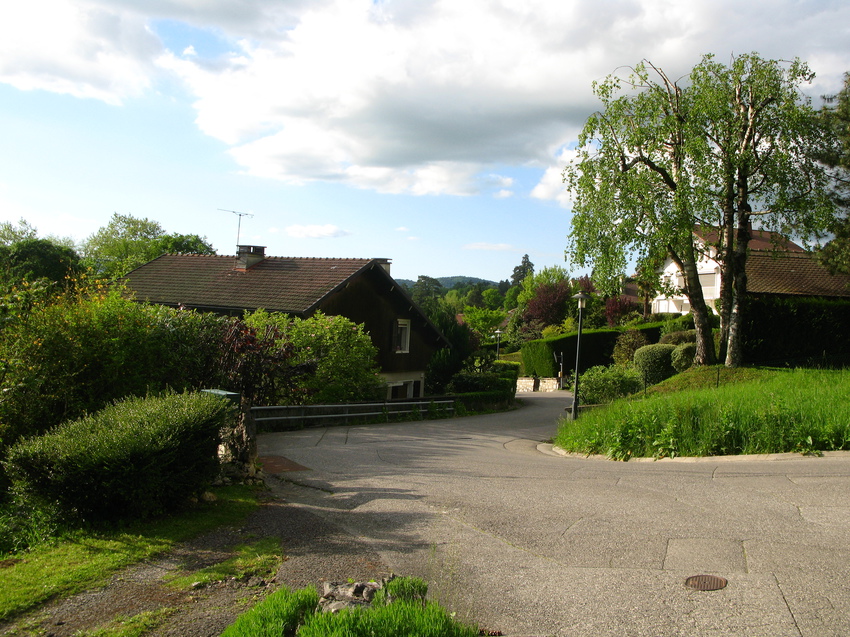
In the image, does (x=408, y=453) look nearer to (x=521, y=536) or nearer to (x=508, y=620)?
(x=521, y=536)

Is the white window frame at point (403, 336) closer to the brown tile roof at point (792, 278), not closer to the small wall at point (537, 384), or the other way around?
the small wall at point (537, 384)

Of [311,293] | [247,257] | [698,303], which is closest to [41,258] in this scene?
[247,257]

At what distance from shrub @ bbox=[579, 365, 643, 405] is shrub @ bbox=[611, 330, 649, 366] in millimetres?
11162

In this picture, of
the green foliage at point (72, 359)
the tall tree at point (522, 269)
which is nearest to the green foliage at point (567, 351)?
the green foliage at point (72, 359)

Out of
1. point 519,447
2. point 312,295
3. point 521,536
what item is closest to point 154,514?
point 521,536

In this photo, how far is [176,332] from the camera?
14.6 metres

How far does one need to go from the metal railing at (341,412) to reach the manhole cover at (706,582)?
29.6 ft

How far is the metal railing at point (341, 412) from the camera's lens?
16.1 m

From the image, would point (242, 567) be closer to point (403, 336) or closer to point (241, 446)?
point (241, 446)

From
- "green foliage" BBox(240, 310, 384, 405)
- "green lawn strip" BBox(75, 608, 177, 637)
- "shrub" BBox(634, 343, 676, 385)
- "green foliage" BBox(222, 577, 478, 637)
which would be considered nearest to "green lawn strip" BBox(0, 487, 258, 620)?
"green lawn strip" BBox(75, 608, 177, 637)

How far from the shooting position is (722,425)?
11789 millimetres

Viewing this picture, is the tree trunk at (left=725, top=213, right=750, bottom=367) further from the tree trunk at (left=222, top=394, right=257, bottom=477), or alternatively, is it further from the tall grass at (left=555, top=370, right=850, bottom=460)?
the tree trunk at (left=222, top=394, right=257, bottom=477)

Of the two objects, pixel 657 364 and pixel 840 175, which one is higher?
pixel 840 175

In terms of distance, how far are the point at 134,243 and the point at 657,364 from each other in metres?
56.7
